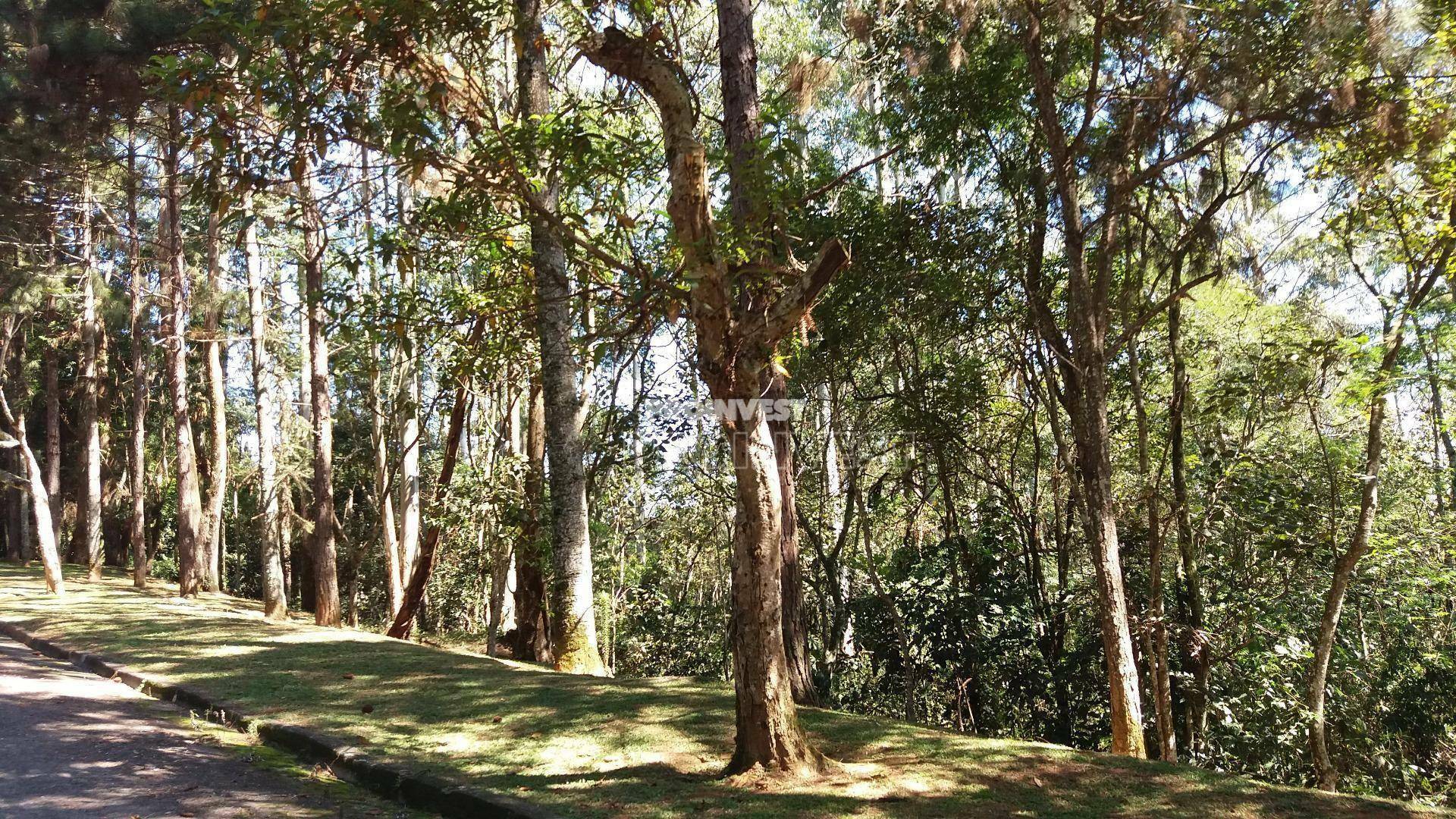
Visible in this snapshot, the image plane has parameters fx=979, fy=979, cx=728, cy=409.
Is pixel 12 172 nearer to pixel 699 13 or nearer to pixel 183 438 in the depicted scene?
pixel 183 438

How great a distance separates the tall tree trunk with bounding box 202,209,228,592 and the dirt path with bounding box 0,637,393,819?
37.6 feet

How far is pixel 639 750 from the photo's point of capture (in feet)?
22.6

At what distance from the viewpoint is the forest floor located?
5715 mm

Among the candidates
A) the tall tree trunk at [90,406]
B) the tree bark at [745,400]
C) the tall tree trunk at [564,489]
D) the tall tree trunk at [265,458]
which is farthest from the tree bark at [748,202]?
the tall tree trunk at [90,406]

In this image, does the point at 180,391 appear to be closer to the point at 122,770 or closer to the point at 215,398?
the point at 215,398

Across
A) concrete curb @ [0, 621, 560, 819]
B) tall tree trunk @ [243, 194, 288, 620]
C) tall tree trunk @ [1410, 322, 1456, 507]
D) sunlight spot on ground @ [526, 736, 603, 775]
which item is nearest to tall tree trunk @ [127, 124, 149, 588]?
tall tree trunk @ [243, 194, 288, 620]

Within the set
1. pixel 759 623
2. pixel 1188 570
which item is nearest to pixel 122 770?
pixel 759 623

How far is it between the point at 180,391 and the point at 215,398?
1.05 m

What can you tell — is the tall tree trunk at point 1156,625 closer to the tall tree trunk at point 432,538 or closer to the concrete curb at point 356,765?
the concrete curb at point 356,765

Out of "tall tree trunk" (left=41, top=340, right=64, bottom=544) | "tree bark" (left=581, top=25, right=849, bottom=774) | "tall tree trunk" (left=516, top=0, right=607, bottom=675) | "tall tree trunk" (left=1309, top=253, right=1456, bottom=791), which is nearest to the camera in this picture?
"tree bark" (left=581, top=25, right=849, bottom=774)

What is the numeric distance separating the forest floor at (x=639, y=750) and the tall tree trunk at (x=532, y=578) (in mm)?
1088

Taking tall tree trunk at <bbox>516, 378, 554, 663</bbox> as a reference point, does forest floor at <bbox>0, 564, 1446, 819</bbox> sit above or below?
below

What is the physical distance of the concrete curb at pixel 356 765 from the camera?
5.74 metres

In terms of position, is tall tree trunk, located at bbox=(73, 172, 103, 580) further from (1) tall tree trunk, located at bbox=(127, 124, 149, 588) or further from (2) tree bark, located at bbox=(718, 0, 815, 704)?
(2) tree bark, located at bbox=(718, 0, 815, 704)
